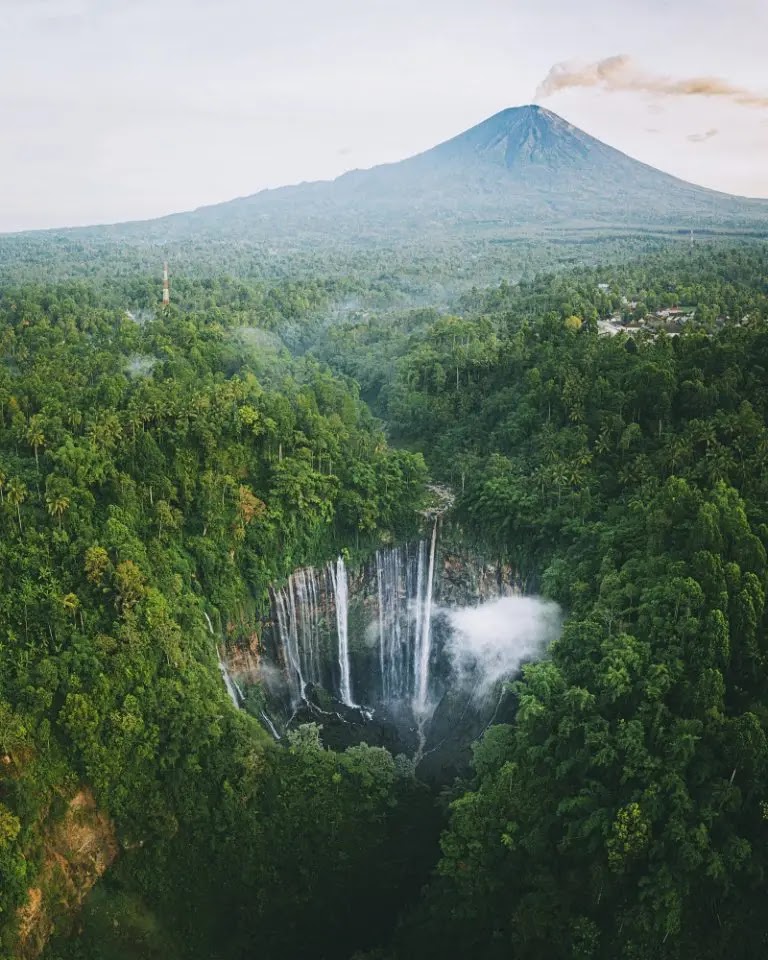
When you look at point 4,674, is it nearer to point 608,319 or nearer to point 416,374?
point 416,374

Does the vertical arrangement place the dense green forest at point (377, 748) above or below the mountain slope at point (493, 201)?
below

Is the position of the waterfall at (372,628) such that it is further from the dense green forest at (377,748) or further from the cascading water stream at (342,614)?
the dense green forest at (377,748)

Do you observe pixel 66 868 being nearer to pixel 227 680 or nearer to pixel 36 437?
pixel 227 680

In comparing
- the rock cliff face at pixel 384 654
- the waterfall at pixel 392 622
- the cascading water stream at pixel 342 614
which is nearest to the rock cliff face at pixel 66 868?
the rock cliff face at pixel 384 654

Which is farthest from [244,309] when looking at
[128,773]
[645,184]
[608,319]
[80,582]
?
[645,184]

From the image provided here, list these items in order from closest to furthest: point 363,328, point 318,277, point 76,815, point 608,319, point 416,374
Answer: point 76,815, point 416,374, point 608,319, point 363,328, point 318,277
